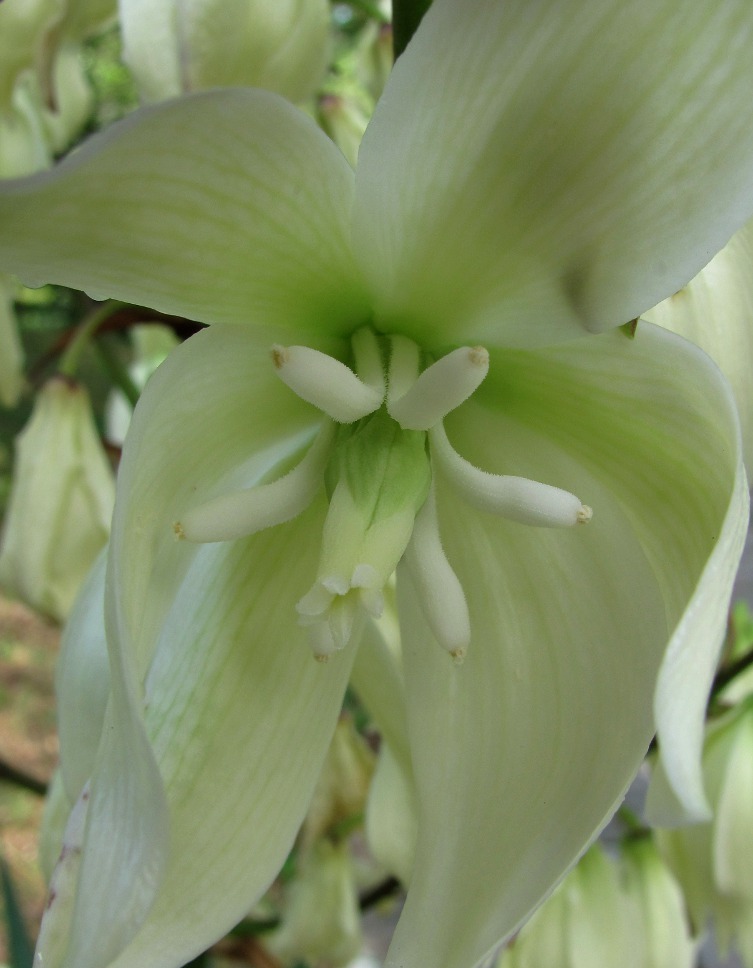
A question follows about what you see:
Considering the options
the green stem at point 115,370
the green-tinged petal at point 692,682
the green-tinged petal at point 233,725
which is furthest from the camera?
the green stem at point 115,370

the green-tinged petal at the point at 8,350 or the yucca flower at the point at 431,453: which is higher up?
the yucca flower at the point at 431,453

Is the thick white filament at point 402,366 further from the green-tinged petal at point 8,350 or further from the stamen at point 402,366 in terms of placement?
the green-tinged petal at point 8,350

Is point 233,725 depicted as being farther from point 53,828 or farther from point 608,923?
point 608,923

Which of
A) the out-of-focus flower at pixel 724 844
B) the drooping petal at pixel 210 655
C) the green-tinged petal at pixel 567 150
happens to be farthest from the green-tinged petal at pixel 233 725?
the out-of-focus flower at pixel 724 844

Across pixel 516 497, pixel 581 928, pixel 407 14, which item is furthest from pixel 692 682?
pixel 581 928

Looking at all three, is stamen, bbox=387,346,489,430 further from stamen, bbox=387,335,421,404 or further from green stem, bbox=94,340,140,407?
green stem, bbox=94,340,140,407

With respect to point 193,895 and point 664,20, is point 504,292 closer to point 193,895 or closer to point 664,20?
point 664,20

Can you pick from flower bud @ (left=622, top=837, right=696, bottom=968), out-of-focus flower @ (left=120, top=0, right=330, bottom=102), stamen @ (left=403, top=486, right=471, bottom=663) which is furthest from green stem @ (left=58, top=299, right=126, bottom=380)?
flower bud @ (left=622, top=837, right=696, bottom=968)
